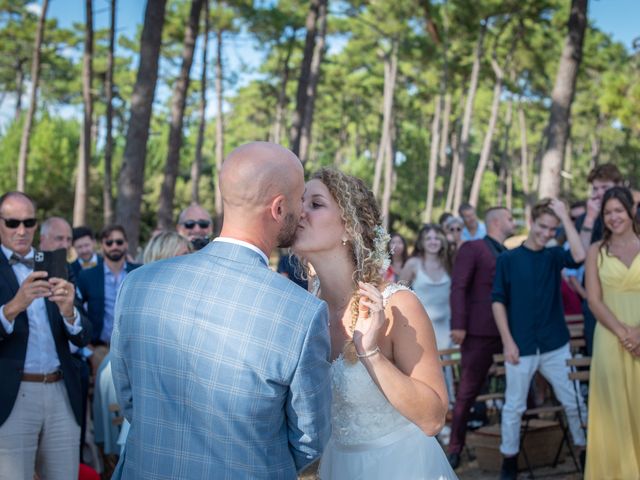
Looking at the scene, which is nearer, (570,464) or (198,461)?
(198,461)

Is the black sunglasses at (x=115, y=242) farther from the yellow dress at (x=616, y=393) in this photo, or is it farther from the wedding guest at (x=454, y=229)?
the wedding guest at (x=454, y=229)

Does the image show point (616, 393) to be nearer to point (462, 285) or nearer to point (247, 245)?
point (462, 285)

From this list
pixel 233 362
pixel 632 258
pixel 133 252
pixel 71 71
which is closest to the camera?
pixel 233 362

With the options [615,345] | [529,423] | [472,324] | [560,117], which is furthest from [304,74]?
[615,345]

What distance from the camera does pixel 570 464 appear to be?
722 centimetres

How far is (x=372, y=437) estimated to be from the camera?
298 cm

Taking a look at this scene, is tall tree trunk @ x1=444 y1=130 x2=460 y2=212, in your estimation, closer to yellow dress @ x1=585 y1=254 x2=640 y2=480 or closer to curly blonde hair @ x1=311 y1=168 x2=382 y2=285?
yellow dress @ x1=585 y1=254 x2=640 y2=480

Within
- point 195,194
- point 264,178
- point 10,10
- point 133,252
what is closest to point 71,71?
point 10,10

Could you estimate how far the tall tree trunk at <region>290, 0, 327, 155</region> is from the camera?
59.0ft

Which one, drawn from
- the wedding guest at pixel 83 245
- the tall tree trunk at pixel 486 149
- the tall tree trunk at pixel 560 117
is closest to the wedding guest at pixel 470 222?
the tall tree trunk at pixel 560 117

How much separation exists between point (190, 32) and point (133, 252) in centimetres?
566

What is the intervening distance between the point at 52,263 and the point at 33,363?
1.93 feet

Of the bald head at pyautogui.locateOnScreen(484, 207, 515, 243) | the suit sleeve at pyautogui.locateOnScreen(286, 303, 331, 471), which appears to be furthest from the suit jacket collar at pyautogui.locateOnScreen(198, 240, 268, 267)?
the bald head at pyautogui.locateOnScreen(484, 207, 515, 243)

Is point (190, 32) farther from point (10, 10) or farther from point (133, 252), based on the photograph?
point (10, 10)
